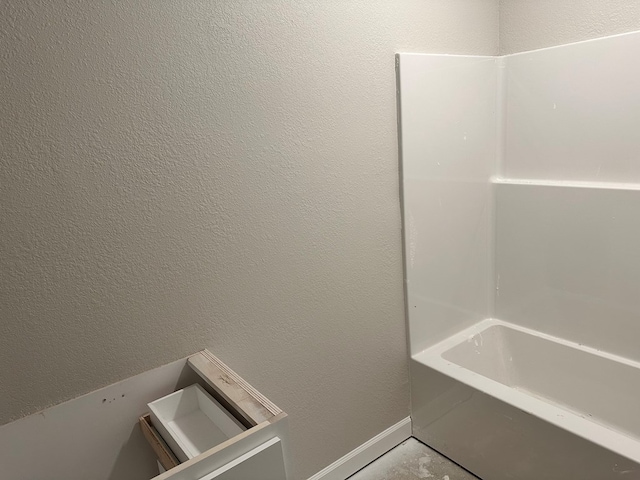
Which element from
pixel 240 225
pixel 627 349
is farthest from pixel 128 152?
pixel 627 349

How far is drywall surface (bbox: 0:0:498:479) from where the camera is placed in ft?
3.66

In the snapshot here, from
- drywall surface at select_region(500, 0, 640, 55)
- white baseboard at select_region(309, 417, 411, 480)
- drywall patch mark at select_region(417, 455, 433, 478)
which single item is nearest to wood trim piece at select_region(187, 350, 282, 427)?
white baseboard at select_region(309, 417, 411, 480)

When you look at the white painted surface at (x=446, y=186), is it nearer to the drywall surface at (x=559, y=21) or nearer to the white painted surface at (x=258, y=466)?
the drywall surface at (x=559, y=21)

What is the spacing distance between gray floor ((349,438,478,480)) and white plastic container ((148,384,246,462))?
90 cm

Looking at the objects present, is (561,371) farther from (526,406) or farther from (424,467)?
(424,467)

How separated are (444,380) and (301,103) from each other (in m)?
1.22

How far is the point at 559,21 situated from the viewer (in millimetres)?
1841

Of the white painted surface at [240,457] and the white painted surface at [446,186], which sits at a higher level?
the white painted surface at [446,186]

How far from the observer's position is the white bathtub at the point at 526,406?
1.46 meters

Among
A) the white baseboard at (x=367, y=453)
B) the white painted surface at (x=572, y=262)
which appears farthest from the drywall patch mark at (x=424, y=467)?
the white painted surface at (x=572, y=262)

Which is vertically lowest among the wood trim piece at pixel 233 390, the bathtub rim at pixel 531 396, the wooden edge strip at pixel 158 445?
the bathtub rim at pixel 531 396

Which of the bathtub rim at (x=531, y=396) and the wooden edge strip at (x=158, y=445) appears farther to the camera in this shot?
the bathtub rim at (x=531, y=396)

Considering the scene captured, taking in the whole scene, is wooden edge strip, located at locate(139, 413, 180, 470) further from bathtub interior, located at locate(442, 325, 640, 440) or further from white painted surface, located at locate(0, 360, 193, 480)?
bathtub interior, located at locate(442, 325, 640, 440)

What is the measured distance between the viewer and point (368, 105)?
1696 mm
